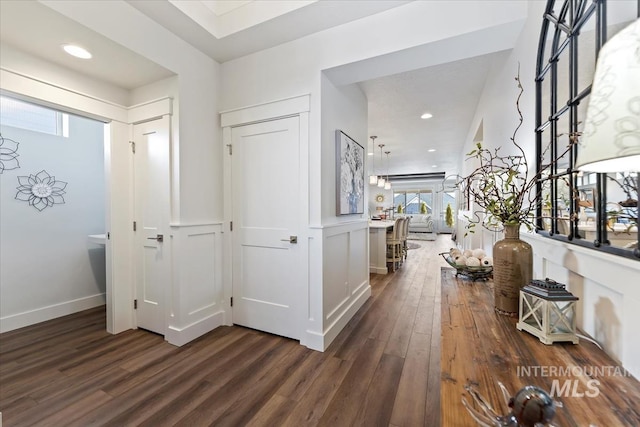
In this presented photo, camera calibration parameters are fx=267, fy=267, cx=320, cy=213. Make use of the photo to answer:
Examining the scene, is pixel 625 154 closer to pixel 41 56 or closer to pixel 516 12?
pixel 516 12

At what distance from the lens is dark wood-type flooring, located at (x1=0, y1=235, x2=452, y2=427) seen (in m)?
1.56

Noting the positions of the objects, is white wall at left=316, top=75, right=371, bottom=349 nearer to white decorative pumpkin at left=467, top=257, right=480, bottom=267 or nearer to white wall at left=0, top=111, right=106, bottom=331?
white decorative pumpkin at left=467, top=257, right=480, bottom=267

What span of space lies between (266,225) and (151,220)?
3.69 ft

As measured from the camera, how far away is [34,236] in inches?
112

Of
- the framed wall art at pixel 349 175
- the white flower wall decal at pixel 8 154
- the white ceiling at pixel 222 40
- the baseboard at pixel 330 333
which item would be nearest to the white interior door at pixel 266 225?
the baseboard at pixel 330 333

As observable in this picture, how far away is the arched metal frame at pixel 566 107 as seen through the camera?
0.90 meters

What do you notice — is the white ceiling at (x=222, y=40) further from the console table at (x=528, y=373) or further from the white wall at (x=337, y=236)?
the console table at (x=528, y=373)

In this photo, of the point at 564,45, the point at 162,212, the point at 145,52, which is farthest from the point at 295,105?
the point at 564,45

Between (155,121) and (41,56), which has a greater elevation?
(41,56)

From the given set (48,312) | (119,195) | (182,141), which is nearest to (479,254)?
(182,141)

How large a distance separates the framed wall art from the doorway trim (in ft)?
5.31

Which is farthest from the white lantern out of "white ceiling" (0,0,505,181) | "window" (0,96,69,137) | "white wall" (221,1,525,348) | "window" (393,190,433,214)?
"window" (393,190,433,214)

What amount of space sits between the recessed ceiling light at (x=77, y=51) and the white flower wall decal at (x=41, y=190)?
1.60 m

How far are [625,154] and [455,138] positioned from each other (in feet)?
20.5
